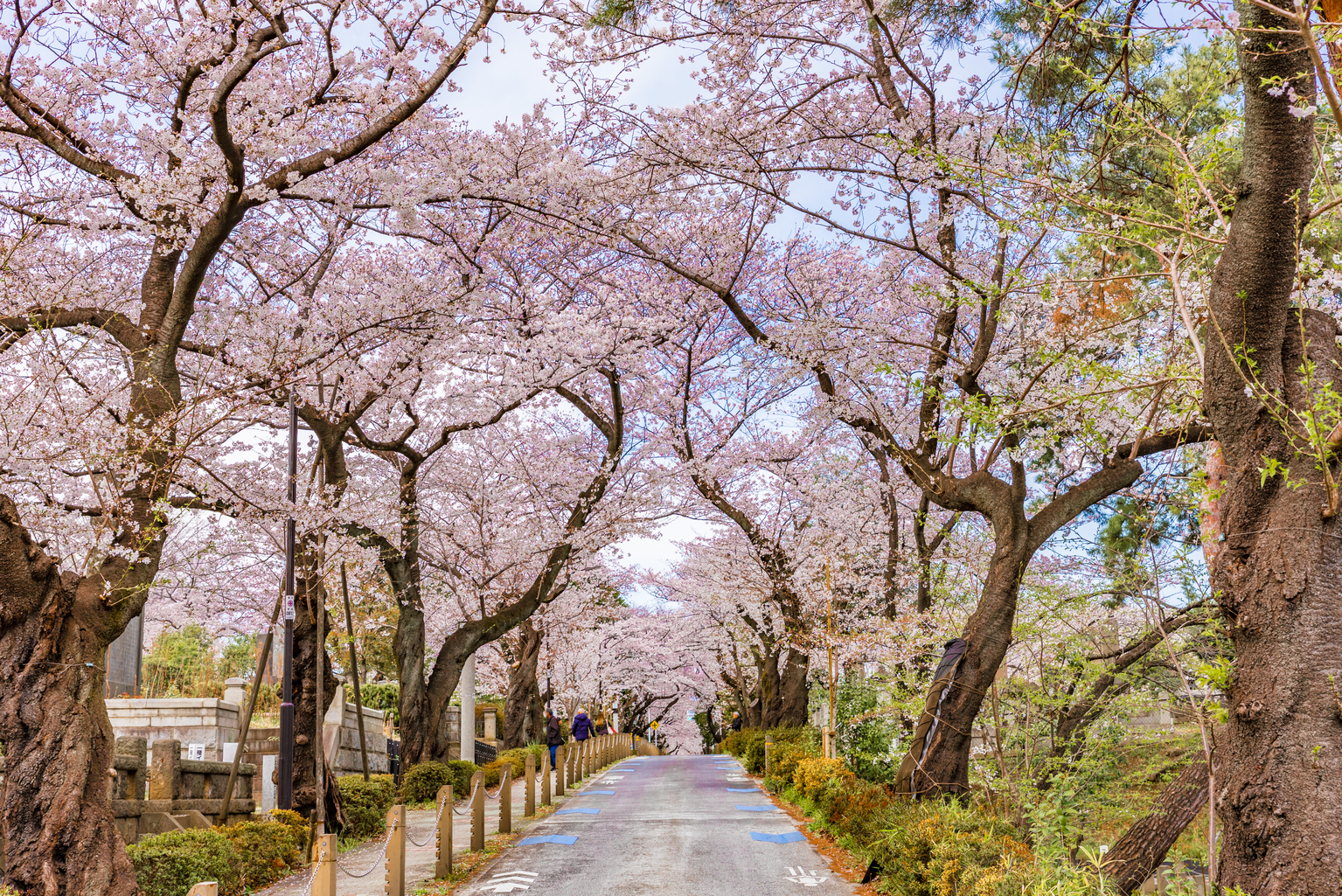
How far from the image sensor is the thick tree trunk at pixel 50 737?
255 inches

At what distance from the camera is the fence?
7.14m

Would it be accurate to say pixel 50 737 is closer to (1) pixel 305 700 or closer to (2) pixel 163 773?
(2) pixel 163 773

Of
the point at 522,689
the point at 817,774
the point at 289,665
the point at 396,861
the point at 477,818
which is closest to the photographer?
the point at 396,861

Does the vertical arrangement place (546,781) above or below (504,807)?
below

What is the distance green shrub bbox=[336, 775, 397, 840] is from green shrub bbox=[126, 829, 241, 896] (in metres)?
3.67

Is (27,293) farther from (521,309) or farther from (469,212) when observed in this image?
(521,309)

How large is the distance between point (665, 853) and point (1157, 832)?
6181mm

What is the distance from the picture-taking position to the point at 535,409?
66.1 ft

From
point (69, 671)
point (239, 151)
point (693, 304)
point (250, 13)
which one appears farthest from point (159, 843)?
point (693, 304)

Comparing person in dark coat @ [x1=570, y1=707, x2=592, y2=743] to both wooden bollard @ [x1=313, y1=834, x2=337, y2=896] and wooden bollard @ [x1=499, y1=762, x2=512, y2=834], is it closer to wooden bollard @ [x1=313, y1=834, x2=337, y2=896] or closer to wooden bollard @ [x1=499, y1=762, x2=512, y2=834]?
wooden bollard @ [x1=499, y1=762, x2=512, y2=834]

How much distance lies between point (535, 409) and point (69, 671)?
13550 mm

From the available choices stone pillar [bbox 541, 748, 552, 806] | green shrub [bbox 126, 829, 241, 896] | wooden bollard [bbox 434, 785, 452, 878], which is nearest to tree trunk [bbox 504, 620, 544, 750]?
stone pillar [bbox 541, 748, 552, 806]

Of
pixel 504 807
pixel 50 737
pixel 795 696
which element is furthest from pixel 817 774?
pixel 50 737

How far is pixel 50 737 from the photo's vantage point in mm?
6684
